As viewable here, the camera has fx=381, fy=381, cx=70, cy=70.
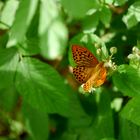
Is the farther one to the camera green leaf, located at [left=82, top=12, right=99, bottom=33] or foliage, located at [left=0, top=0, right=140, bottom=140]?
green leaf, located at [left=82, top=12, right=99, bottom=33]

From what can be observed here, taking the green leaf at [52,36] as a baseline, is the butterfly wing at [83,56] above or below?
below

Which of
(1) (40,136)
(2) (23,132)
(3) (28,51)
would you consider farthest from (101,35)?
(2) (23,132)

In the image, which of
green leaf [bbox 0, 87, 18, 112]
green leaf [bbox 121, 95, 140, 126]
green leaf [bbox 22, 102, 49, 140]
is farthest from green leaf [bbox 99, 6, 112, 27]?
green leaf [bbox 0, 87, 18, 112]

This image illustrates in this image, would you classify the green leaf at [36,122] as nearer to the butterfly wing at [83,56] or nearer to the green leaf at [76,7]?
the butterfly wing at [83,56]

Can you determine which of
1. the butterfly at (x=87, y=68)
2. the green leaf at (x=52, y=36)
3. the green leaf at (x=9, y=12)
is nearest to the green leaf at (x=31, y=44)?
the green leaf at (x=9, y=12)

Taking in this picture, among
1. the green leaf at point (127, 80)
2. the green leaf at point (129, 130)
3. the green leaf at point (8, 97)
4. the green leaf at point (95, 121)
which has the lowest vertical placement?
the green leaf at point (95, 121)

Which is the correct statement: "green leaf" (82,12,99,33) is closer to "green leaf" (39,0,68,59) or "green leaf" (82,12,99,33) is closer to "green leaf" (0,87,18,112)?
"green leaf" (39,0,68,59)

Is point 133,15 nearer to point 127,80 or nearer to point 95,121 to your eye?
point 127,80
